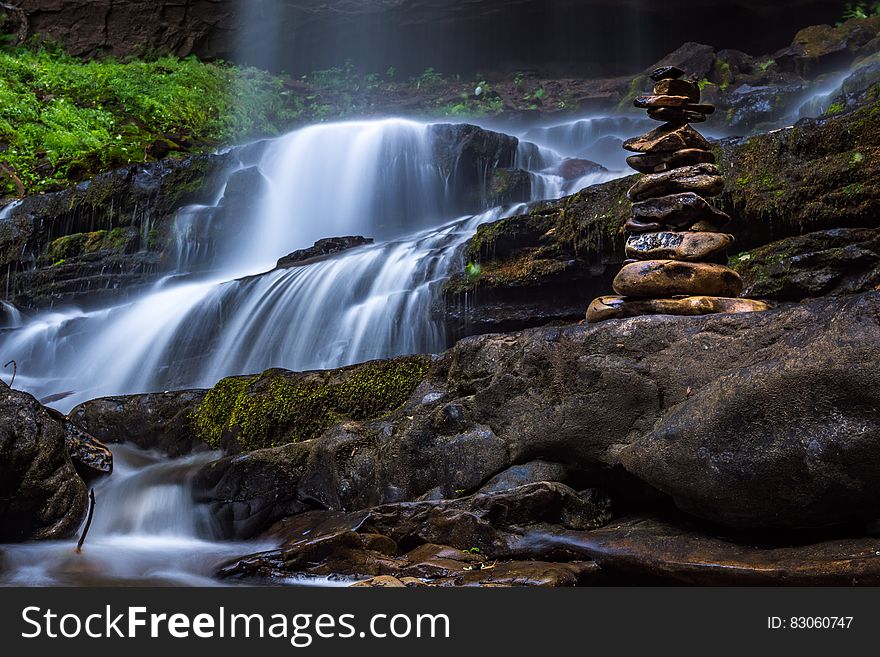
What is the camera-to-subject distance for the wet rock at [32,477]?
5254mm

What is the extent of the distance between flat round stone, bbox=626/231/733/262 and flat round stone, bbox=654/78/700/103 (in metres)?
0.98

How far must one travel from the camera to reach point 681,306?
441 centimetres

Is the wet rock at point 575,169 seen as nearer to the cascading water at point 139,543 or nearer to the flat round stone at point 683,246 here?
the flat round stone at point 683,246

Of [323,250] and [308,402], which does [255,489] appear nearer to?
[308,402]

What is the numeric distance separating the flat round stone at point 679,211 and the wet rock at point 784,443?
1.35 meters

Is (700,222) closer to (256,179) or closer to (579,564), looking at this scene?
(579,564)

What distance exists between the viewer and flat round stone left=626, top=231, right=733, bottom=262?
15.0 feet

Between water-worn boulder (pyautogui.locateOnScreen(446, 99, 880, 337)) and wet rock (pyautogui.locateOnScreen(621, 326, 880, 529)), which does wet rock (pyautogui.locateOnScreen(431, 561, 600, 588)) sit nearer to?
wet rock (pyautogui.locateOnScreen(621, 326, 880, 529))

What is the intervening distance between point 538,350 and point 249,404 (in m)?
2.81

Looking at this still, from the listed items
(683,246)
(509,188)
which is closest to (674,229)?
(683,246)

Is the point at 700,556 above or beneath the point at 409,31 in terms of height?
beneath

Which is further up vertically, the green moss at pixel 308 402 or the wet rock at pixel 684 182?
the wet rock at pixel 684 182

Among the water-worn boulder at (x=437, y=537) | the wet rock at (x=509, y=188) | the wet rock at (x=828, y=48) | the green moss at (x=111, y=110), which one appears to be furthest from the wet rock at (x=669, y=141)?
the green moss at (x=111, y=110)

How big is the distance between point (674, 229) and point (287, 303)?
6039mm
